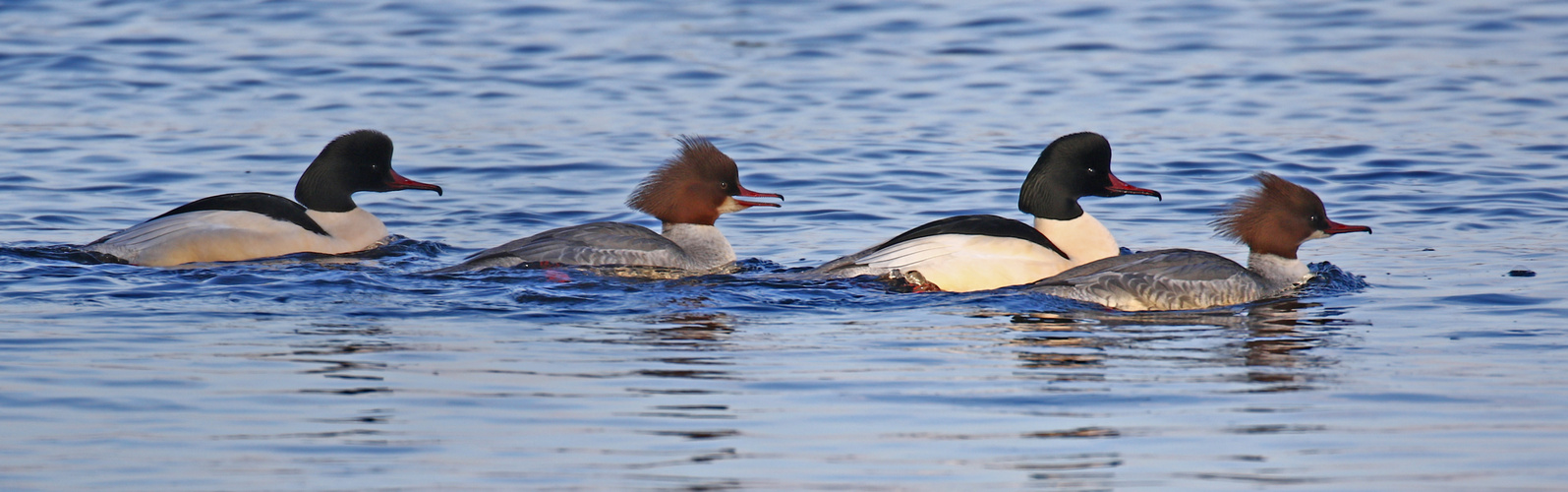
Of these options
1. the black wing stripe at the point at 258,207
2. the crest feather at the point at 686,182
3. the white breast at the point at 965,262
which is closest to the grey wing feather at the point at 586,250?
the crest feather at the point at 686,182

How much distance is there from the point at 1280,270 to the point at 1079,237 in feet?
3.27

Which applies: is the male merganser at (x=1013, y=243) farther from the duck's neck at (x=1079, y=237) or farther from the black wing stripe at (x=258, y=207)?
the black wing stripe at (x=258, y=207)

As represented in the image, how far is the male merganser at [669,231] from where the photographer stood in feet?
27.5

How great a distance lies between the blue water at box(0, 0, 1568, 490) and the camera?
5.00 meters

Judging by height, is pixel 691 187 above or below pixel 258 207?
above

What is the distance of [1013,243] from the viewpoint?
800cm

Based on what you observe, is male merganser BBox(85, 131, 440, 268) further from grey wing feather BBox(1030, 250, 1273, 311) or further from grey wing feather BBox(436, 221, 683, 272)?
grey wing feather BBox(1030, 250, 1273, 311)

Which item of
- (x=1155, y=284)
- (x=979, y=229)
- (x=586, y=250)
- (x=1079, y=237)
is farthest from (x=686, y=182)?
(x=1155, y=284)

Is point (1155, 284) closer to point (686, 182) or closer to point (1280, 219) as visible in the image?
point (1280, 219)

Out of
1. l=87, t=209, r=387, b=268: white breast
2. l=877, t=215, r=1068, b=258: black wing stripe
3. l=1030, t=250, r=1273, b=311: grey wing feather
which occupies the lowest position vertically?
l=87, t=209, r=387, b=268: white breast

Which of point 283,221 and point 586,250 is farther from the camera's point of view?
point 283,221

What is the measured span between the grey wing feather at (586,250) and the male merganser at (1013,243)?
0.91m

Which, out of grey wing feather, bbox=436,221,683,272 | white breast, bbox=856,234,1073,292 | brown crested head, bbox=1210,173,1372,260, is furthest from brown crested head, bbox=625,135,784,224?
brown crested head, bbox=1210,173,1372,260

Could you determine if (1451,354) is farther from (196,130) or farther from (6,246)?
(196,130)
